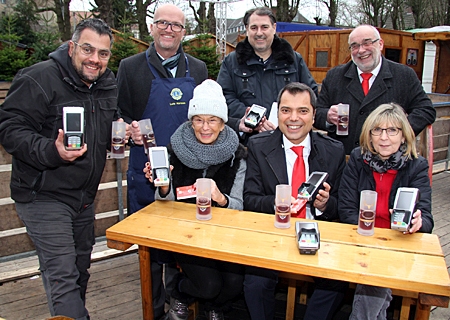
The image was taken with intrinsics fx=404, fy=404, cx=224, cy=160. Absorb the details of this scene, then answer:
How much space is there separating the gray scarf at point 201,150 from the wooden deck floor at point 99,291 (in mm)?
1178

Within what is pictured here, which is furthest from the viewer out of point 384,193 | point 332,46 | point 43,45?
point 332,46

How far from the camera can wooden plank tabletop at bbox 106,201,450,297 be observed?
1.77m

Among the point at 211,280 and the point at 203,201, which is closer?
the point at 203,201

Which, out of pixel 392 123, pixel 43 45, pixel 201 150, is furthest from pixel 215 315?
pixel 43 45

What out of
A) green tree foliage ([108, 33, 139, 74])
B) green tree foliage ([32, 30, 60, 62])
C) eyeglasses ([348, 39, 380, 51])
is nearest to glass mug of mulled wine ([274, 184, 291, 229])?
eyeglasses ([348, 39, 380, 51])

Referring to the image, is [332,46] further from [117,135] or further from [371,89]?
[117,135]

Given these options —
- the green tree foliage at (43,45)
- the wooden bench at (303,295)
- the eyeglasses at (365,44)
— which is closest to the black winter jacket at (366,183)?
the wooden bench at (303,295)

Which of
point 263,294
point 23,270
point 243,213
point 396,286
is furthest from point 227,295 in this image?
point 23,270

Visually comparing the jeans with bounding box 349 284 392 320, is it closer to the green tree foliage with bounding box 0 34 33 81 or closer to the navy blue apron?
the navy blue apron

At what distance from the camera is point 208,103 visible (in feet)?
8.57

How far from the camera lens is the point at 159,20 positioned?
9.82ft

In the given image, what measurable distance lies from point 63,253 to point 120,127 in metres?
0.83

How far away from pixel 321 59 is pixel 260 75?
13.4 m

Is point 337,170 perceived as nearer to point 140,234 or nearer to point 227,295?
point 227,295
